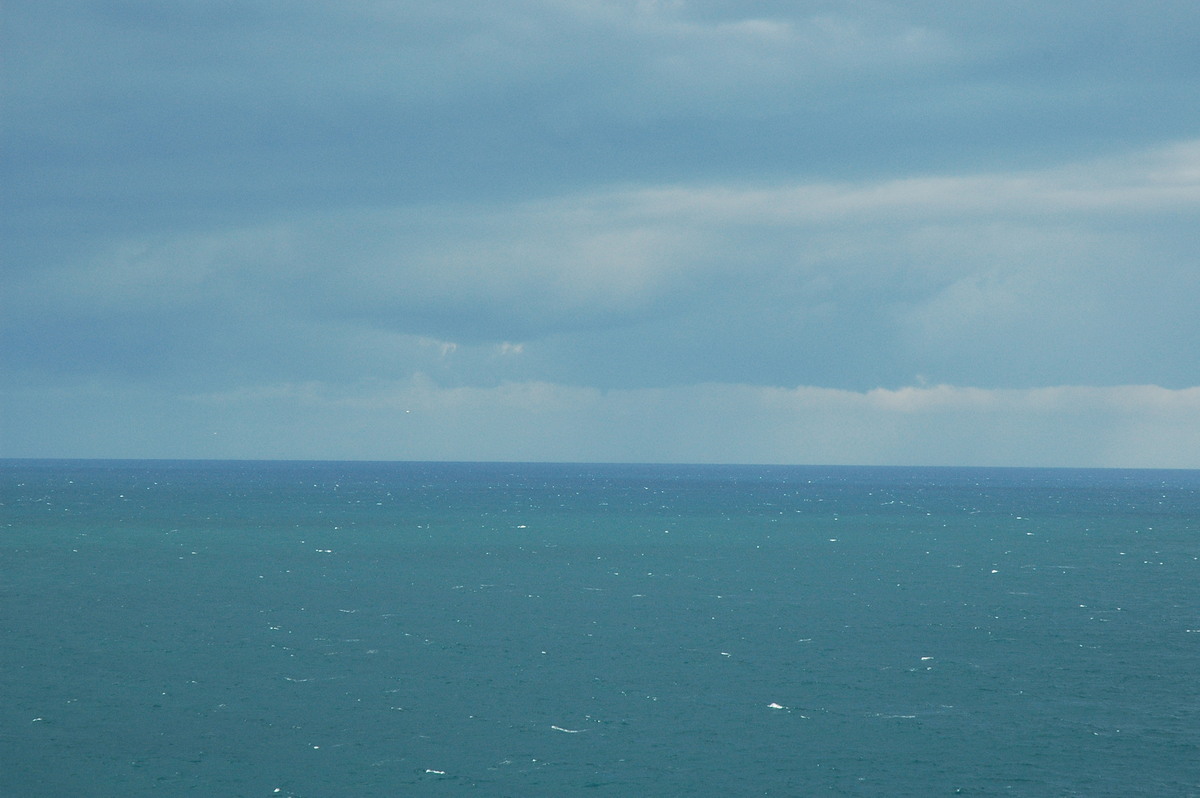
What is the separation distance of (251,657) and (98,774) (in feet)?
60.2

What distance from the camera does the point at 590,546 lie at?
118 m

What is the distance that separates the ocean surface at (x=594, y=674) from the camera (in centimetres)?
3828

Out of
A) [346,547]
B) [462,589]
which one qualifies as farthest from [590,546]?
[462,589]

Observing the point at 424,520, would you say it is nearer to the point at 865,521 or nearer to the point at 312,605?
the point at 865,521

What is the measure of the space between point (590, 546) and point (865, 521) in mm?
58171

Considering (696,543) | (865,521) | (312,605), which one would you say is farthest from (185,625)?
(865,521)

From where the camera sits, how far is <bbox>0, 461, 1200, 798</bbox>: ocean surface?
38.3 m

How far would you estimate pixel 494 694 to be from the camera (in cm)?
4884

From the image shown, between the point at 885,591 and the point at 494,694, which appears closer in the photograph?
the point at 494,694

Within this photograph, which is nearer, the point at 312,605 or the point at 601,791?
the point at 601,791

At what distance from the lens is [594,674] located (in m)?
52.7

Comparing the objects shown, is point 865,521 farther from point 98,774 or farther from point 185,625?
point 98,774

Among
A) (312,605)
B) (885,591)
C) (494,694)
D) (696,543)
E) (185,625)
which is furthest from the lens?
(696,543)

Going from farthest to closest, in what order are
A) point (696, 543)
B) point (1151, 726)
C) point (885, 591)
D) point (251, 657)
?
point (696, 543) < point (885, 591) < point (251, 657) < point (1151, 726)
